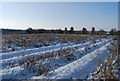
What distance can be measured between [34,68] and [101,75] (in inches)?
114

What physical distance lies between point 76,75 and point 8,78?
2.56 m

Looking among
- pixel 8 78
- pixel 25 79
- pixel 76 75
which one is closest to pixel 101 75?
pixel 76 75

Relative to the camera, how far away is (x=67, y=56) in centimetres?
901

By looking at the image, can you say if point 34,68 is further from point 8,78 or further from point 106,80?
point 106,80

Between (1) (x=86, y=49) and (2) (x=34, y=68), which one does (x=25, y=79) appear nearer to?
(2) (x=34, y=68)

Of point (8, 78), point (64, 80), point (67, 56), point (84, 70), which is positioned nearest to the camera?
point (64, 80)

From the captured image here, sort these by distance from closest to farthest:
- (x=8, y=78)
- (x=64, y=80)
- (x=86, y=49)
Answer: (x=64, y=80) → (x=8, y=78) → (x=86, y=49)

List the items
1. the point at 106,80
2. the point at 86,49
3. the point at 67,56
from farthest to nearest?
the point at 86,49, the point at 67,56, the point at 106,80

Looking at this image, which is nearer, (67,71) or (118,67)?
(67,71)

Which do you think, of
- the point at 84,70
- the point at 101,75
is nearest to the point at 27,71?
the point at 84,70

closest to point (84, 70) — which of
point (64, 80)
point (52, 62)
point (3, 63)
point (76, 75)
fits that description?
point (76, 75)

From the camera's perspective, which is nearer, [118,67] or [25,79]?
[25,79]

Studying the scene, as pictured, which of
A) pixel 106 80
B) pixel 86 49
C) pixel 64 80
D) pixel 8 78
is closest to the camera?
pixel 106 80

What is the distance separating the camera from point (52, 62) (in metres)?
7.71
